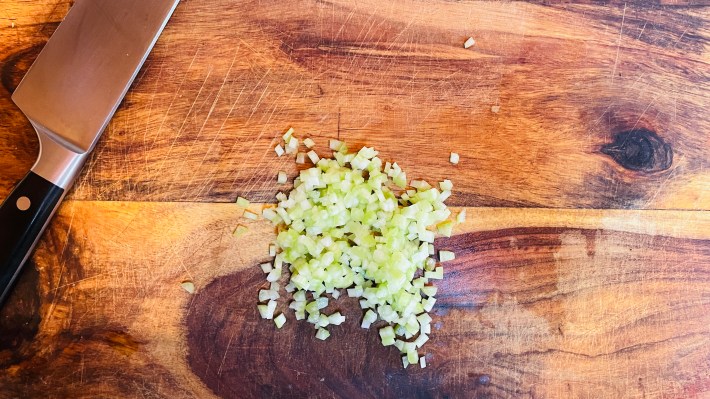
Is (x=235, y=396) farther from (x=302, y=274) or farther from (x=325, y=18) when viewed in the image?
(x=325, y=18)

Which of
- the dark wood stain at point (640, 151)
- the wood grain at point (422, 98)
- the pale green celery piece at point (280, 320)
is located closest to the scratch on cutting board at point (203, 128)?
the wood grain at point (422, 98)

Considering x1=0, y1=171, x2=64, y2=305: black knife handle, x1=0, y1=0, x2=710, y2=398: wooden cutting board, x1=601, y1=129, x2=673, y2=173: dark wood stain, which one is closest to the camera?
x1=0, y1=171, x2=64, y2=305: black knife handle

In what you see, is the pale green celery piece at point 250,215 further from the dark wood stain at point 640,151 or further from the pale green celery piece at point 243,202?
the dark wood stain at point 640,151

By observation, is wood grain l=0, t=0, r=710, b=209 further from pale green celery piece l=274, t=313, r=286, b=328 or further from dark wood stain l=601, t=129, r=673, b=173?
pale green celery piece l=274, t=313, r=286, b=328

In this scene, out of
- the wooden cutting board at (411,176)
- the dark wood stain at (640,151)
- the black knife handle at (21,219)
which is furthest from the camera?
the dark wood stain at (640,151)

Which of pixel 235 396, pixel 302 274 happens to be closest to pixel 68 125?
pixel 302 274

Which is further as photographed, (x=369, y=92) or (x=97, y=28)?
(x=369, y=92)

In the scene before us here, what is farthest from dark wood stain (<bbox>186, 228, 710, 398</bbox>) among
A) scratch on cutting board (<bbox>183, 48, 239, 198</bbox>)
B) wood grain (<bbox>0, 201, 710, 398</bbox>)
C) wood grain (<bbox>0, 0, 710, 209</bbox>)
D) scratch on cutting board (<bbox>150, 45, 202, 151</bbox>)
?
scratch on cutting board (<bbox>150, 45, 202, 151</bbox>)
